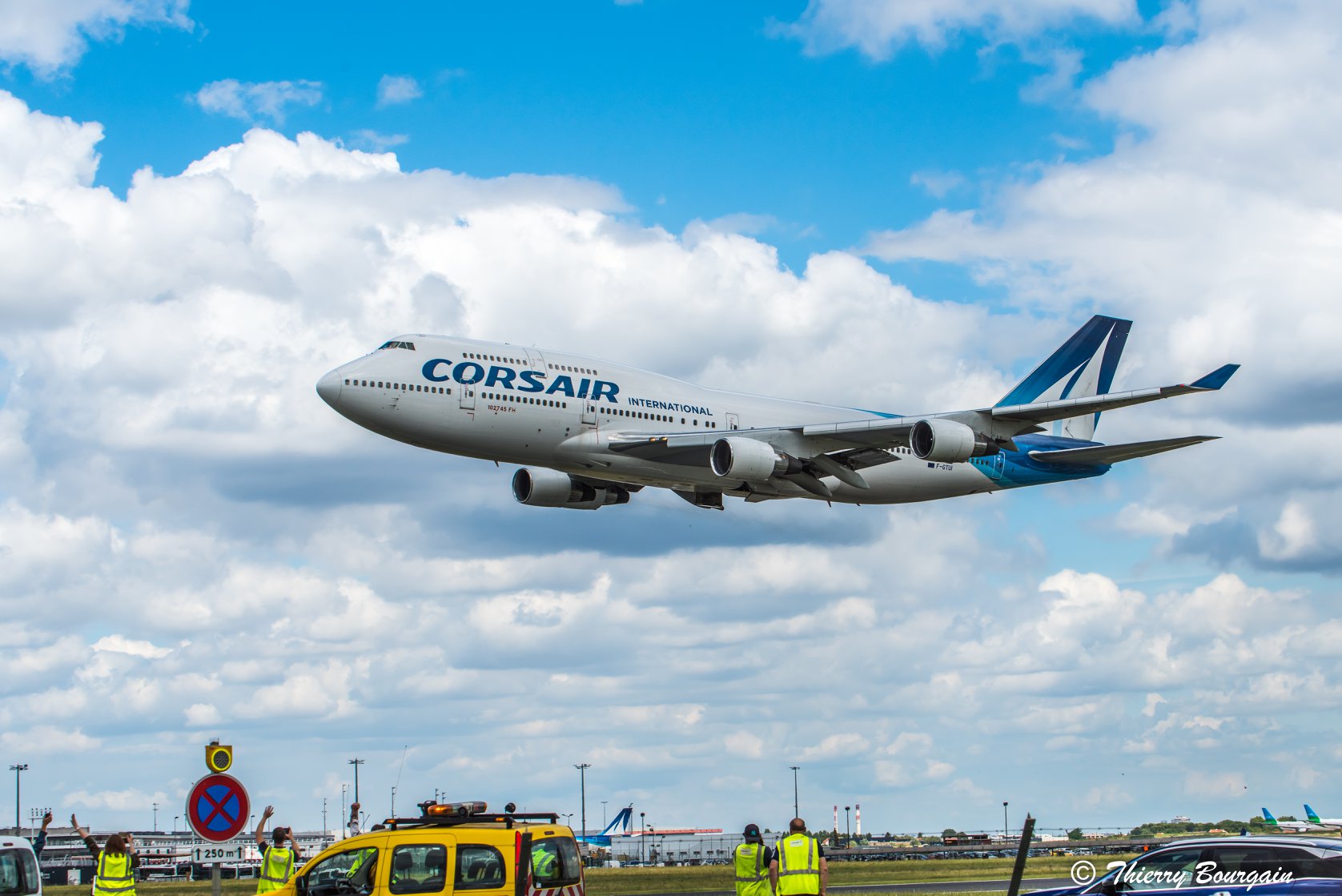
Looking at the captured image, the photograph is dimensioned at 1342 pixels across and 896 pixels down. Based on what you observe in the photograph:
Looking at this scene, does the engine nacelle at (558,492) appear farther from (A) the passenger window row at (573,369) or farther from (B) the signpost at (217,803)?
(B) the signpost at (217,803)

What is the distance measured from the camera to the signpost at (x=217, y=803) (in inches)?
680

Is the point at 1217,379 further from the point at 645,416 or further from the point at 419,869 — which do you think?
the point at 419,869

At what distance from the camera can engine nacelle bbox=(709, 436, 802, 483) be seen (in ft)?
156

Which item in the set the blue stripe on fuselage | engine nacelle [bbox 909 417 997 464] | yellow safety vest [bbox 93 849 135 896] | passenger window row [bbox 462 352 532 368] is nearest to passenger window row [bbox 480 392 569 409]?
passenger window row [bbox 462 352 532 368]

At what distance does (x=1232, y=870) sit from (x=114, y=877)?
54.7 ft

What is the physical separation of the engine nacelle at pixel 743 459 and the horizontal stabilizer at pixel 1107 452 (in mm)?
16099

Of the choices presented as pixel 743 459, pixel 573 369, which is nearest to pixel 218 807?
pixel 743 459

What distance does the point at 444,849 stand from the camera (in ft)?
57.3

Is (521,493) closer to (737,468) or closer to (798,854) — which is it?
(737,468)

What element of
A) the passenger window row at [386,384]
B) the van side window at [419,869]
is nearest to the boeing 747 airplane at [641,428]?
the passenger window row at [386,384]

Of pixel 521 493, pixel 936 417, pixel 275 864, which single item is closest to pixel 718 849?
pixel 521 493

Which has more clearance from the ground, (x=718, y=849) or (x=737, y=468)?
(x=737, y=468)

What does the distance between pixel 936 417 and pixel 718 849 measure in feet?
268

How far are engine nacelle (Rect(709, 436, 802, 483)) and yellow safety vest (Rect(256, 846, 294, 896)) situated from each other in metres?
27.5
